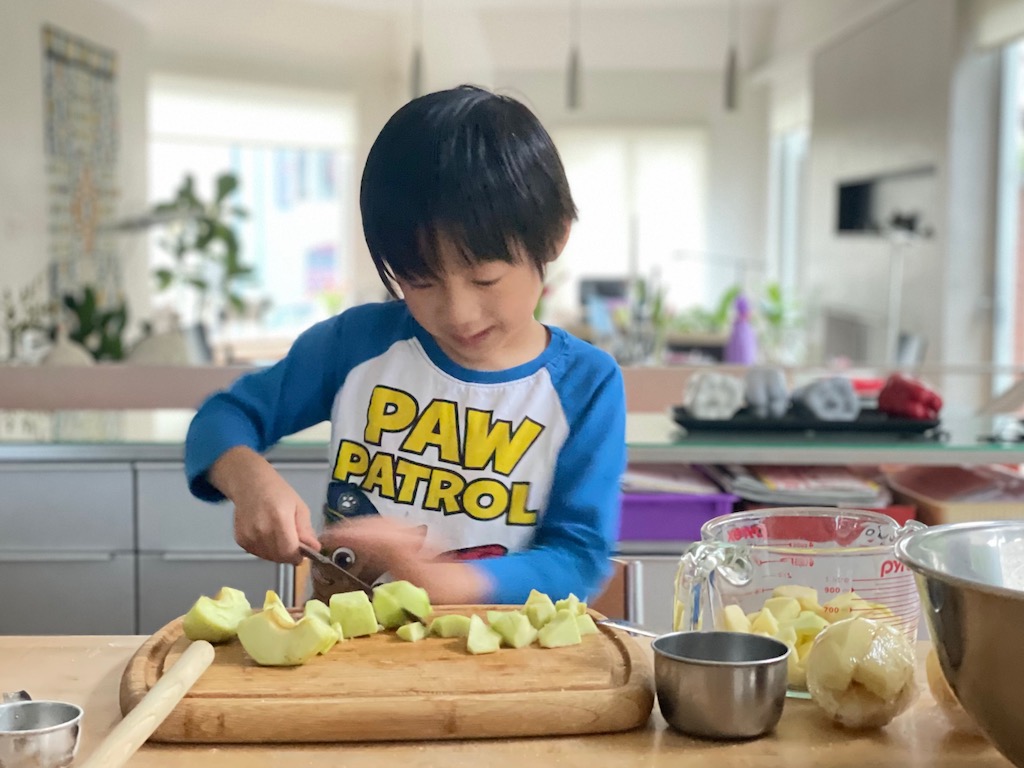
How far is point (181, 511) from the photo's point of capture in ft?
6.79

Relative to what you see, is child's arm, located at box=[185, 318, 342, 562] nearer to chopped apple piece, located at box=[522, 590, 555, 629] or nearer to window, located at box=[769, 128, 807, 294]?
chopped apple piece, located at box=[522, 590, 555, 629]

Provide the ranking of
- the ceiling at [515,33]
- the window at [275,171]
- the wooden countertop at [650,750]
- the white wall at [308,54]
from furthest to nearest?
the ceiling at [515,33]
the window at [275,171]
the white wall at [308,54]
the wooden countertop at [650,750]

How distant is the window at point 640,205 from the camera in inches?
364

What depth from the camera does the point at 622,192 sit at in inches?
368

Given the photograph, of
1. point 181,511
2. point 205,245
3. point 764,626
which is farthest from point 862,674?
point 205,245

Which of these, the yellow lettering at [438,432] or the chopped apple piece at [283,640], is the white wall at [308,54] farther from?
the chopped apple piece at [283,640]

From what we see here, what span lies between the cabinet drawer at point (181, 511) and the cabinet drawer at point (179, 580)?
0.7 inches

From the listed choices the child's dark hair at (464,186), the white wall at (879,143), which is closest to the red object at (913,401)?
the child's dark hair at (464,186)

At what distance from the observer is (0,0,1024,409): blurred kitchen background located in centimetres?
516

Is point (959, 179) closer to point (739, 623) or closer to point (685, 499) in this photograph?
point (685, 499)

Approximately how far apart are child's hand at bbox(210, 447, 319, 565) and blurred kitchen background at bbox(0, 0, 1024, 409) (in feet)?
6.03

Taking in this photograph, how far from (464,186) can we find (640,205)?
8.48 m

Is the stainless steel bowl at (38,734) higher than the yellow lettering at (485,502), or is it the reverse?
the yellow lettering at (485,502)


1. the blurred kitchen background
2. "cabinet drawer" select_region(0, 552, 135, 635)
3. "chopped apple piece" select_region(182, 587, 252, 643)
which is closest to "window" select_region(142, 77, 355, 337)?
the blurred kitchen background
